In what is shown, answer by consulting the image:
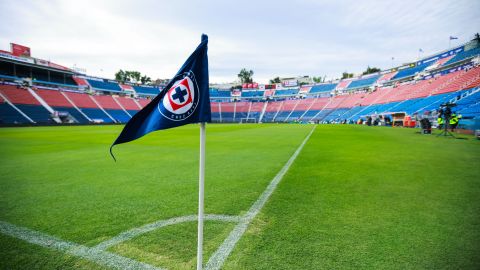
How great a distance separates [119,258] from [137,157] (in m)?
6.63

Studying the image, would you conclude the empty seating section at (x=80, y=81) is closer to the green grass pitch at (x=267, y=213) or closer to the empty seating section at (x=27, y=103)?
the empty seating section at (x=27, y=103)

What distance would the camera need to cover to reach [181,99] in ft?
7.69

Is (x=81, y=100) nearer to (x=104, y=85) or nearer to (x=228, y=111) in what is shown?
(x=104, y=85)

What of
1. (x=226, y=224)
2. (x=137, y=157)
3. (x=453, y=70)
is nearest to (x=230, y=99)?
(x=453, y=70)

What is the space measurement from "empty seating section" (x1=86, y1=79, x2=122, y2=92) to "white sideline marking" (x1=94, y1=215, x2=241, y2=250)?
74646 mm

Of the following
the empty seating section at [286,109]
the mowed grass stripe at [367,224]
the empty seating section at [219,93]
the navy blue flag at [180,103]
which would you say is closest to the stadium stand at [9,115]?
the navy blue flag at [180,103]

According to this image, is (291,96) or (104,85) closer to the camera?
(104,85)

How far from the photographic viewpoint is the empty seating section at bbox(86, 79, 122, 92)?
214 feet

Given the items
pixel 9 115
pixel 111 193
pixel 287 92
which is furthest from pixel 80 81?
pixel 111 193

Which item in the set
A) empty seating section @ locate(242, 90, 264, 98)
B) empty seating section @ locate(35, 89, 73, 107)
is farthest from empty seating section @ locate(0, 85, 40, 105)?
empty seating section @ locate(242, 90, 264, 98)

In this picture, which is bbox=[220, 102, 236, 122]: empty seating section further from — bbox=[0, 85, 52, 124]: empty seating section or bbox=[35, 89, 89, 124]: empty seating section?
bbox=[0, 85, 52, 124]: empty seating section

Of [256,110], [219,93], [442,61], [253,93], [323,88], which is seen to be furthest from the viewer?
[219,93]

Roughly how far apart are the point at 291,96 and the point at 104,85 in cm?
6035

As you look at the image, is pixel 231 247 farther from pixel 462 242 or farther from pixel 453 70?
pixel 453 70
